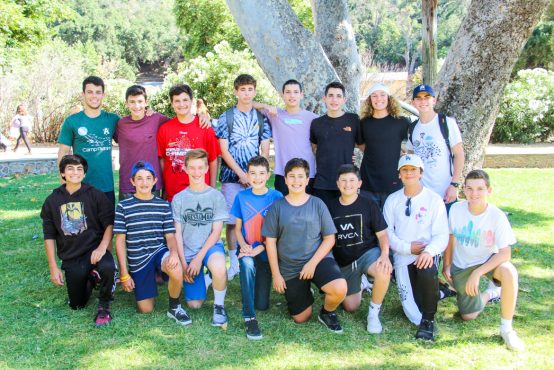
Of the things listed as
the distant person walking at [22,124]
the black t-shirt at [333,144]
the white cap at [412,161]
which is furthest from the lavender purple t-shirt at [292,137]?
the distant person walking at [22,124]

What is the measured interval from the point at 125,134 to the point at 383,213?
241 centimetres

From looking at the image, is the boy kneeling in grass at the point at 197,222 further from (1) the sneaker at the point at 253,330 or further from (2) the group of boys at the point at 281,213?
(1) the sneaker at the point at 253,330

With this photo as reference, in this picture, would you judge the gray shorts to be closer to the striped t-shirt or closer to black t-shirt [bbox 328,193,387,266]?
black t-shirt [bbox 328,193,387,266]

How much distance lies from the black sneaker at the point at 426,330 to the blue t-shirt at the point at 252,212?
131 cm

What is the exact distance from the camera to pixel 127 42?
6044 centimetres

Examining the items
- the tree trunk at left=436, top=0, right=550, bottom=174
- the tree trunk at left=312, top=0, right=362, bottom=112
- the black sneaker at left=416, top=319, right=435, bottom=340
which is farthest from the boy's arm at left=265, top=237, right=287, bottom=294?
the tree trunk at left=312, top=0, right=362, bottom=112

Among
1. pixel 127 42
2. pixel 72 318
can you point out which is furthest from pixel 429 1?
pixel 127 42

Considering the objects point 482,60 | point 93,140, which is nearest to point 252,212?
point 93,140

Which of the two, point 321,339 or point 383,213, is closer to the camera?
point 321,339

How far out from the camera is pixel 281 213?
4223mm

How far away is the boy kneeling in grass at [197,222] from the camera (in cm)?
445

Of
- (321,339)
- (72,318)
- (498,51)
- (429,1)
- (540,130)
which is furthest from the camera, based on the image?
(540,130)

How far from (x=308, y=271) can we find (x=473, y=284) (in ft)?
3.93

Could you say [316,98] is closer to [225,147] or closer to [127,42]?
[225,147]
